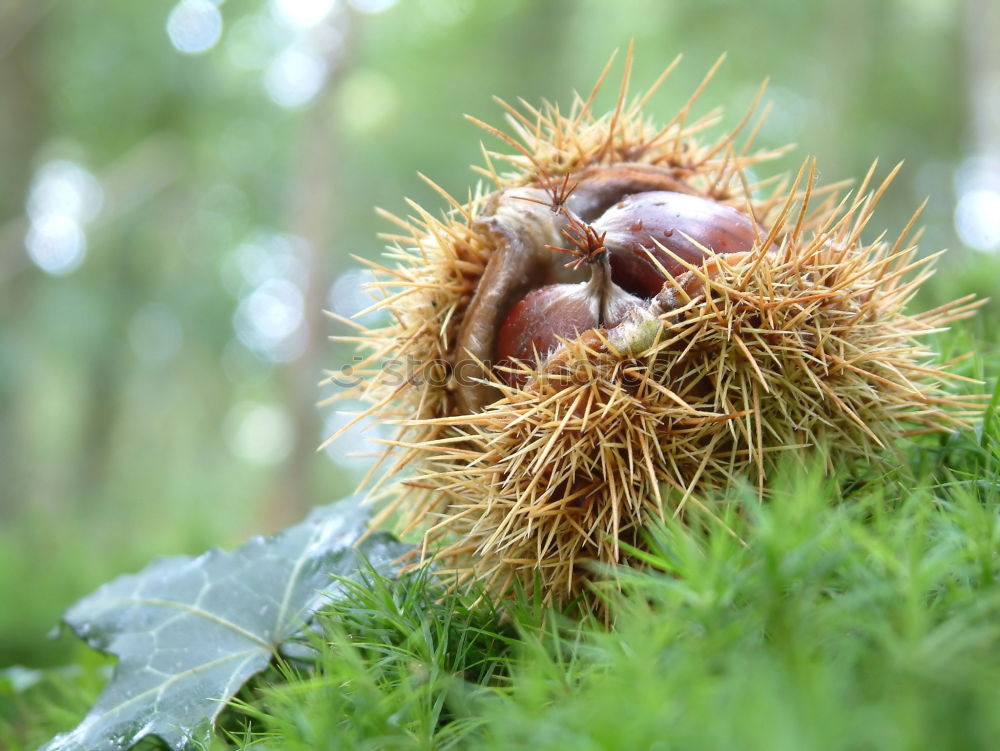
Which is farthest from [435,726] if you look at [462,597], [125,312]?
[125,312]

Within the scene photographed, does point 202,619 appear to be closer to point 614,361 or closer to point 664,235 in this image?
point 614,361

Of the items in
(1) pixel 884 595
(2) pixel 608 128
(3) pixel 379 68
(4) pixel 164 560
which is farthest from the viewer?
(3) pixel 379 68

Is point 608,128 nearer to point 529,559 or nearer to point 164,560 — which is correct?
point 529,559

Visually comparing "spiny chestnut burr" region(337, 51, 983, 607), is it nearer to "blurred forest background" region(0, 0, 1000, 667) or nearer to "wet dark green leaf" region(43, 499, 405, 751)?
"wet dark green leaf" region(43, 499, 405, 751)

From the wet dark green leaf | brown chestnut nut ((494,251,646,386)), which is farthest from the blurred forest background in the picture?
brown chestnut nut ((494,251,646,386))

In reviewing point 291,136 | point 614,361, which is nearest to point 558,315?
→ point 614,361

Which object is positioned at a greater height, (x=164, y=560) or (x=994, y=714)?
(x=994, y=714)

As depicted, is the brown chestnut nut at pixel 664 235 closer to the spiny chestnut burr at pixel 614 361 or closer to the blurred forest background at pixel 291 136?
the spiny chestnut burr at pixel 614 361

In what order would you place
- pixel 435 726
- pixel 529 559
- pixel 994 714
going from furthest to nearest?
pixel 529 559
pixel 435 726
pixel 994 714

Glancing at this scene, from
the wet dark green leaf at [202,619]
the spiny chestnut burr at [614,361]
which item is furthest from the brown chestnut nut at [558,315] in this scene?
the wet dark green leaf at [202,619]
